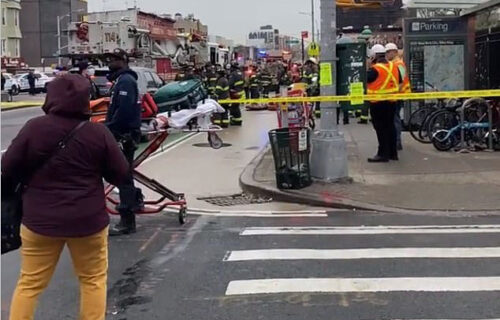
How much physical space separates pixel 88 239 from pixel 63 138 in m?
0.62

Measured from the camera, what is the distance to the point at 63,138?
4402 mm

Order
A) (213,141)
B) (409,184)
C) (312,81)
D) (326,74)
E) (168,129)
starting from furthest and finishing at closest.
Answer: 1. (312,81)
2. (326,74)
3. (409,184)
4. (213,141)
5. (168,129)

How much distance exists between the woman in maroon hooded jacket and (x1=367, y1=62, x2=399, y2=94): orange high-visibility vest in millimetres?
8772

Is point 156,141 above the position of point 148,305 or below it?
above

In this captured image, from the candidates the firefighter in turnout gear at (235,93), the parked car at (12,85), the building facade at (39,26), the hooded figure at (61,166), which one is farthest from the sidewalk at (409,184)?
the building facade at (39,26)

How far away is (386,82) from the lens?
41.9 feet

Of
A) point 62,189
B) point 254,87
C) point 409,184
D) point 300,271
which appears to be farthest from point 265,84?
point 62,189

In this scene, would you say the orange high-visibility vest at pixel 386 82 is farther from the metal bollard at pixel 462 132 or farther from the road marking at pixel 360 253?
the road marking at pixel 360 253

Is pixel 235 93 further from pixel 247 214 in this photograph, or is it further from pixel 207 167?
pixel 247 214

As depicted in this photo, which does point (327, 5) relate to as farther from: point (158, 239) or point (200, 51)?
point (200, 51)

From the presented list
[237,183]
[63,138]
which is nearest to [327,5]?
[237,183]

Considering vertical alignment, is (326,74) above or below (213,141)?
above

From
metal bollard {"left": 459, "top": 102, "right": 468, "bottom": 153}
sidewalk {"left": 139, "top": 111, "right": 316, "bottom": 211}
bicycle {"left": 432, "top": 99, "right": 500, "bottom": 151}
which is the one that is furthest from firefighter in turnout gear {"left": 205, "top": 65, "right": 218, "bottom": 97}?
metal bollard {"left": 459, "top": 102, "right": 468, "bottom": 153}

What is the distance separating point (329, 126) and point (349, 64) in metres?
1.02
